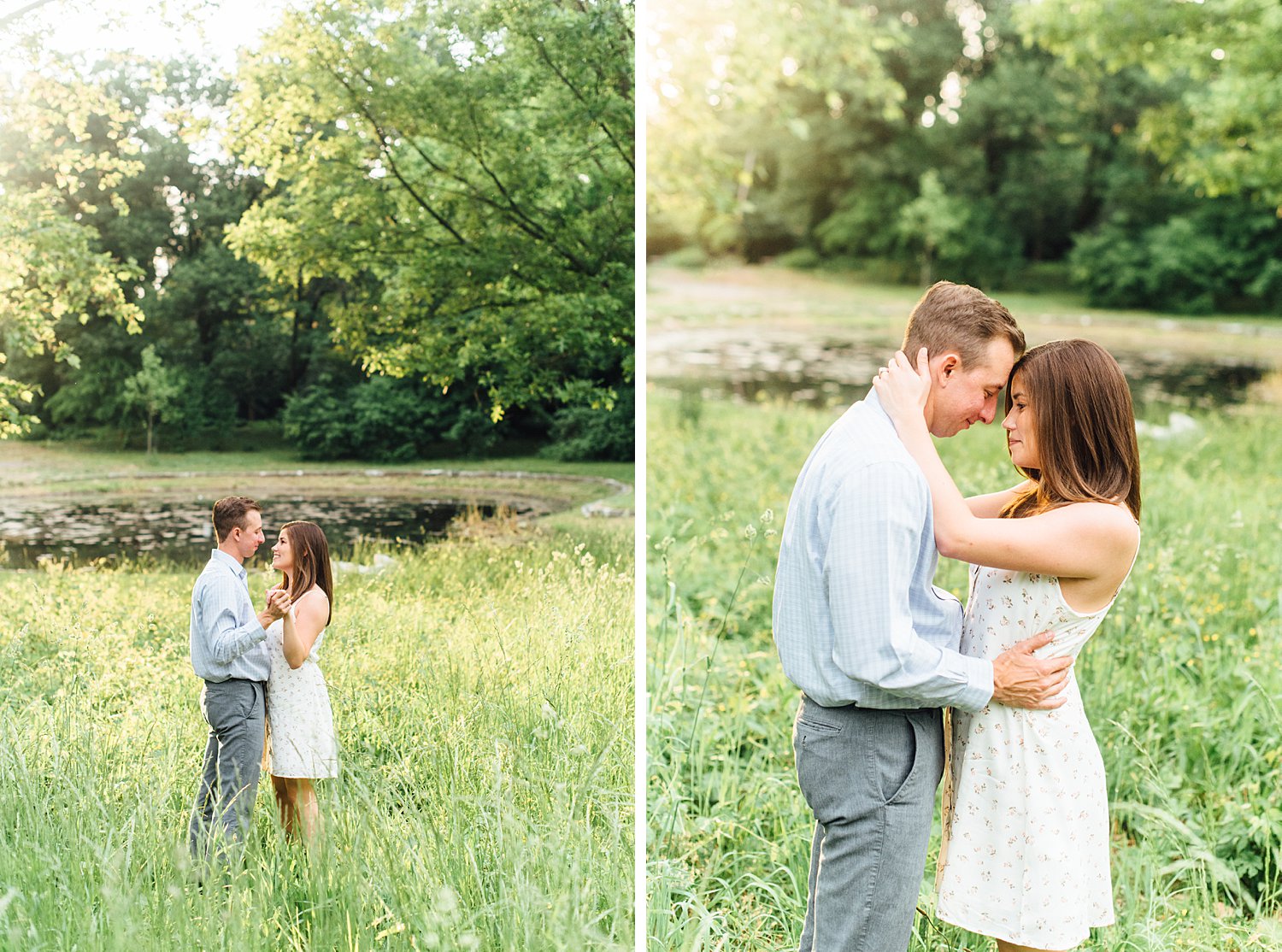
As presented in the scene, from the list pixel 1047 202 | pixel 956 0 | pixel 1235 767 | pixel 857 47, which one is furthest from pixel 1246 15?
pixel 1235 767

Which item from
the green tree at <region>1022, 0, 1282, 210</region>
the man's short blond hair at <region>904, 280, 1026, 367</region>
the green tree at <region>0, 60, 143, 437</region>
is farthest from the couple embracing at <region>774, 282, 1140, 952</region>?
Answer: the green tree at <region>1022, 0, 1282, 210</region>

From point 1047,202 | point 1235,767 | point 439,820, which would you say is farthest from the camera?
point 1047,202

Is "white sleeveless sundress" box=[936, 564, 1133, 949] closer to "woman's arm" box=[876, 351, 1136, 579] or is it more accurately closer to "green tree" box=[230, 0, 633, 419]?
"woman's arm" box=[876, 351, 1136, 579]

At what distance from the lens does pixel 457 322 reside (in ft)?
10.6

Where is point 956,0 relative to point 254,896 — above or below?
above

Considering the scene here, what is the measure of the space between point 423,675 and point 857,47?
8.13 metres

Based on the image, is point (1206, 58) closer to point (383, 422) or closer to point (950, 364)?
point (950, 364)

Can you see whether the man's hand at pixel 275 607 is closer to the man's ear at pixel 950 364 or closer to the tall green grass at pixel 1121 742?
the tall green grass at pixel 1121 742

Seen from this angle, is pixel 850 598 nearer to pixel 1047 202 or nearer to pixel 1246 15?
pixel 1246 15

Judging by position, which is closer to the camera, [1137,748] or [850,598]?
[850,598]

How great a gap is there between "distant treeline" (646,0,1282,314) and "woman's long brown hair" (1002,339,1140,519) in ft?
26.5

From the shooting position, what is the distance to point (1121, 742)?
3822 mm

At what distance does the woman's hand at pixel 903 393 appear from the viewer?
2.03 metres

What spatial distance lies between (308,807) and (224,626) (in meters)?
0.55
